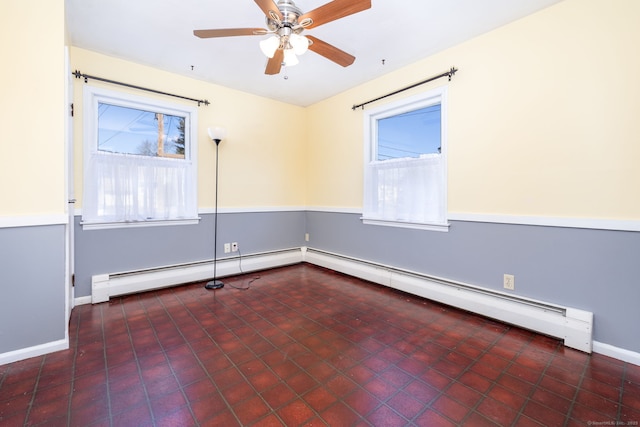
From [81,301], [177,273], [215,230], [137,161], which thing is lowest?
[81,301]

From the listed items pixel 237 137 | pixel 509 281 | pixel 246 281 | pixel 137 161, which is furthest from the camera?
pixel 237 137

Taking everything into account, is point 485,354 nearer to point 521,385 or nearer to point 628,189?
point 521,385

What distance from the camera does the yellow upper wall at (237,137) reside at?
9.74ft

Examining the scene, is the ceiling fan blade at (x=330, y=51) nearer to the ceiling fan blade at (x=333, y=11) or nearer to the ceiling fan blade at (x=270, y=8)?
the ceiling fan blade at (x=333, y=11)

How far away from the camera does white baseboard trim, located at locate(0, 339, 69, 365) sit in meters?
1.87

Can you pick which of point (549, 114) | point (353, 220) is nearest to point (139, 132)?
point (353, 220)

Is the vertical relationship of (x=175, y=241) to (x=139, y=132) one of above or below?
below

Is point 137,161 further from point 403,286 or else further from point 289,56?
point 403,286

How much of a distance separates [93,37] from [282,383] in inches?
134

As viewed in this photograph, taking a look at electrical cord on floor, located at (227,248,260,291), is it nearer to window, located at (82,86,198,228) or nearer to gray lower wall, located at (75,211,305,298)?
gray lower wall, located at (75,211,305,298)

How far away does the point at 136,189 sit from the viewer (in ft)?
10.4

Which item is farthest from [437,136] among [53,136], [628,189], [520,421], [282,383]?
[53,136]

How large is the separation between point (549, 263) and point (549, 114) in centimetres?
119

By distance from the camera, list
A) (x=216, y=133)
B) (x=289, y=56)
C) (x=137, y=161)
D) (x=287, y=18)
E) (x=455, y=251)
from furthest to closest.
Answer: (x=216, y=133)
(x=137, y=161)
(x=455, y=251)
(x=289, y=56)
(x=287, y=18)
